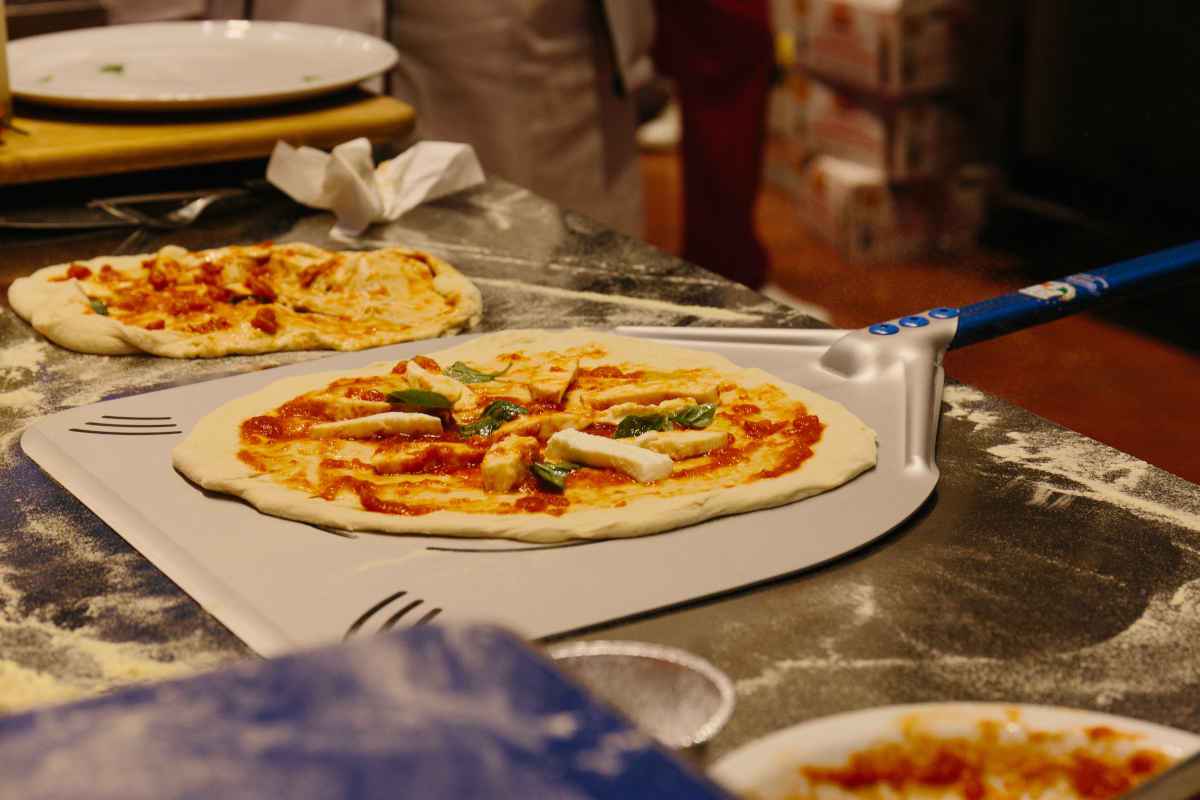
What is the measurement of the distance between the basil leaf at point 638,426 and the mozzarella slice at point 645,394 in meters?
0.04

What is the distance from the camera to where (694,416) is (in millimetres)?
1396

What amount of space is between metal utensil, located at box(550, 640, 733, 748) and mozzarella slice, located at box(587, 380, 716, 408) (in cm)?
61

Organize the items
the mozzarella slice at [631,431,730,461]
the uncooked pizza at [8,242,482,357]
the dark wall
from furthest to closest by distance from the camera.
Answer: the dark wall, the uncooked pizza at [8,242,482,357], the mozzarella slice at [631,431,730,461]

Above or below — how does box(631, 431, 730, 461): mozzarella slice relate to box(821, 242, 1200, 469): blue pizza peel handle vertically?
below

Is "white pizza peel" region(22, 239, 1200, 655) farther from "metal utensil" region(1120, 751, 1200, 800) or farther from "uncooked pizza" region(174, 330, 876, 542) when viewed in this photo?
"metal utensil" region(1120, 751, 1200, 800)

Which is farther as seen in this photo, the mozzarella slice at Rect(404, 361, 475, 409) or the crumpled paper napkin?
the crumpled paper napkin

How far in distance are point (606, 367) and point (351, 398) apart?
0.96 ft

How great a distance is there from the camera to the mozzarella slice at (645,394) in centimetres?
143

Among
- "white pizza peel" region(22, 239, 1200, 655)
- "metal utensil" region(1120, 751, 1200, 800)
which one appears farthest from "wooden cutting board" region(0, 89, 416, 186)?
"metal utensil" region(1120, 751, 1200, 800)

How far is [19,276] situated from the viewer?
1.93 metres

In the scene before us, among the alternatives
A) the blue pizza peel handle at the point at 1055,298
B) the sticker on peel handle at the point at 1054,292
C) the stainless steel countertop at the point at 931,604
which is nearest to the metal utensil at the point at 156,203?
the stainless steel countertop at the point at 931,604

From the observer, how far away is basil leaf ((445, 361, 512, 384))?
1.52 meters

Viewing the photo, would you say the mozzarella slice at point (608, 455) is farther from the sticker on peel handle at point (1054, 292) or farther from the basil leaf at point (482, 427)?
the sticker on peel handle at point (1054, 292)

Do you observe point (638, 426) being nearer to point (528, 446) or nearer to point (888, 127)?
point (528, 446)
